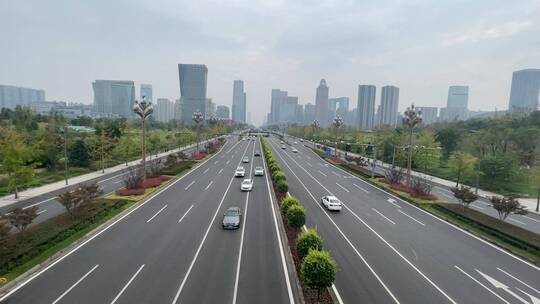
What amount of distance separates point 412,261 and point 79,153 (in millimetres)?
50276

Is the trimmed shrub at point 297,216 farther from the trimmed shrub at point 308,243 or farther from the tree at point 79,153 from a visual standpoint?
the tree at point 79,153

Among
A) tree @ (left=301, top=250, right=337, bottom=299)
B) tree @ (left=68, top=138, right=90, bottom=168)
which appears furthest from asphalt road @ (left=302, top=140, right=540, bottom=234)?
tree @ (left=68, top=138, right=90, bottom=168)

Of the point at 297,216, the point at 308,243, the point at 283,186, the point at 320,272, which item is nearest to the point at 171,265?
the point at 308,243

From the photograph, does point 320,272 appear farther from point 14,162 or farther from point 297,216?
point 14,162

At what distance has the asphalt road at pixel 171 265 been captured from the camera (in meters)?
13.8

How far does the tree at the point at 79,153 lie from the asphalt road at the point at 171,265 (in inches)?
1118

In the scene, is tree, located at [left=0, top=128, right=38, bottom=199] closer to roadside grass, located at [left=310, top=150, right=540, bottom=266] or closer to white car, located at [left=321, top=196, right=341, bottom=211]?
white car, located at [left=321, top=196, right=341, bottom=211]

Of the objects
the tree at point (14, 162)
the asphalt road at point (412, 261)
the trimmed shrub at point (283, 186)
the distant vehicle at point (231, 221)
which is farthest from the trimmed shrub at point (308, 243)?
the tree at point (14, 162)

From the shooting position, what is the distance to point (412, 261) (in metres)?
18.5

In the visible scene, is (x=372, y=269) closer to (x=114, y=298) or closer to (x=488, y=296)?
(x=488, y=296)

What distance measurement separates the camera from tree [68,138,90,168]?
48094 millimetres

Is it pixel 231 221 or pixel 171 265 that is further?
pixel 231 221

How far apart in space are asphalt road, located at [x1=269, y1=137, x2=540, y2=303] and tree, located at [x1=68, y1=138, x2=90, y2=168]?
38587mm

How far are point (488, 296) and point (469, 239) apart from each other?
30.1 feet
